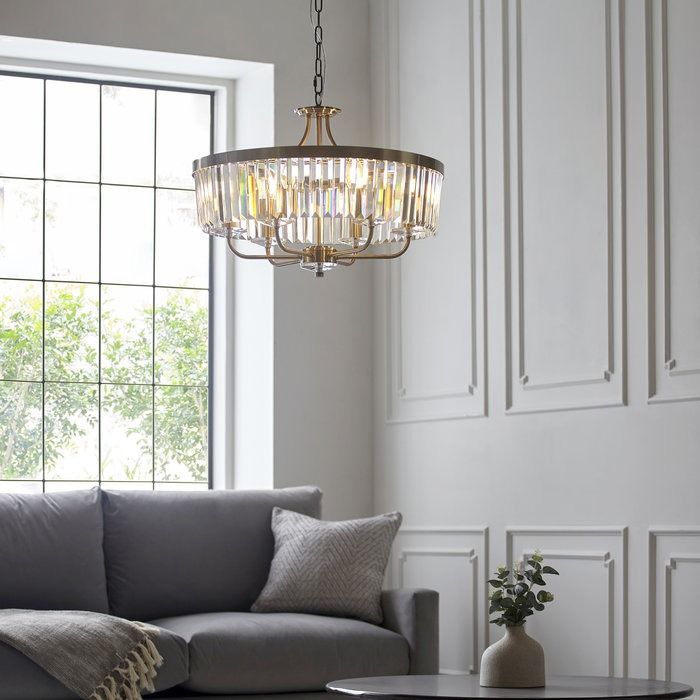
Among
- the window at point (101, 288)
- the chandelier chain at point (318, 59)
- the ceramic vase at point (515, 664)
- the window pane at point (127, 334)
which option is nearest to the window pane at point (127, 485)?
the window at point (101, 288)

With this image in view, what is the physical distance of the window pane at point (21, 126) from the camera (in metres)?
5.05

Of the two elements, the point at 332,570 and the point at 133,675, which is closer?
the point at 133,675

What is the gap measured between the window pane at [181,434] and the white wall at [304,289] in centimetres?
26

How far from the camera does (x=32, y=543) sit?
13.0ft

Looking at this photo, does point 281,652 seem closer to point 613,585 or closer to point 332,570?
point 332,570

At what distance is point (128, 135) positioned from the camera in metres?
5.24

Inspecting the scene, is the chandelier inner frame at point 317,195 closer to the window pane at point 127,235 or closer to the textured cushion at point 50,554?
the textured cushion at point 50,554

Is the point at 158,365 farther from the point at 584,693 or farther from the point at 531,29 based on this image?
the point at 584,693

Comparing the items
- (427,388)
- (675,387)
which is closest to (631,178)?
(675,387)

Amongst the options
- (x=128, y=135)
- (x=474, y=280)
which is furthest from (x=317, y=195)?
(x=128, y=135)

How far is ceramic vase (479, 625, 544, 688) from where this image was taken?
2.78m

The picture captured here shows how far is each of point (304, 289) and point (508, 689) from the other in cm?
265

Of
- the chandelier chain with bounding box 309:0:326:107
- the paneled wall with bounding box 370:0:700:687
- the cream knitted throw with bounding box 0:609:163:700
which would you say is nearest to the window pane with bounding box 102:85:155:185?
the chandelier chain with bounding box 309:0:326:107

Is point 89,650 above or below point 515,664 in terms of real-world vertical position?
below
